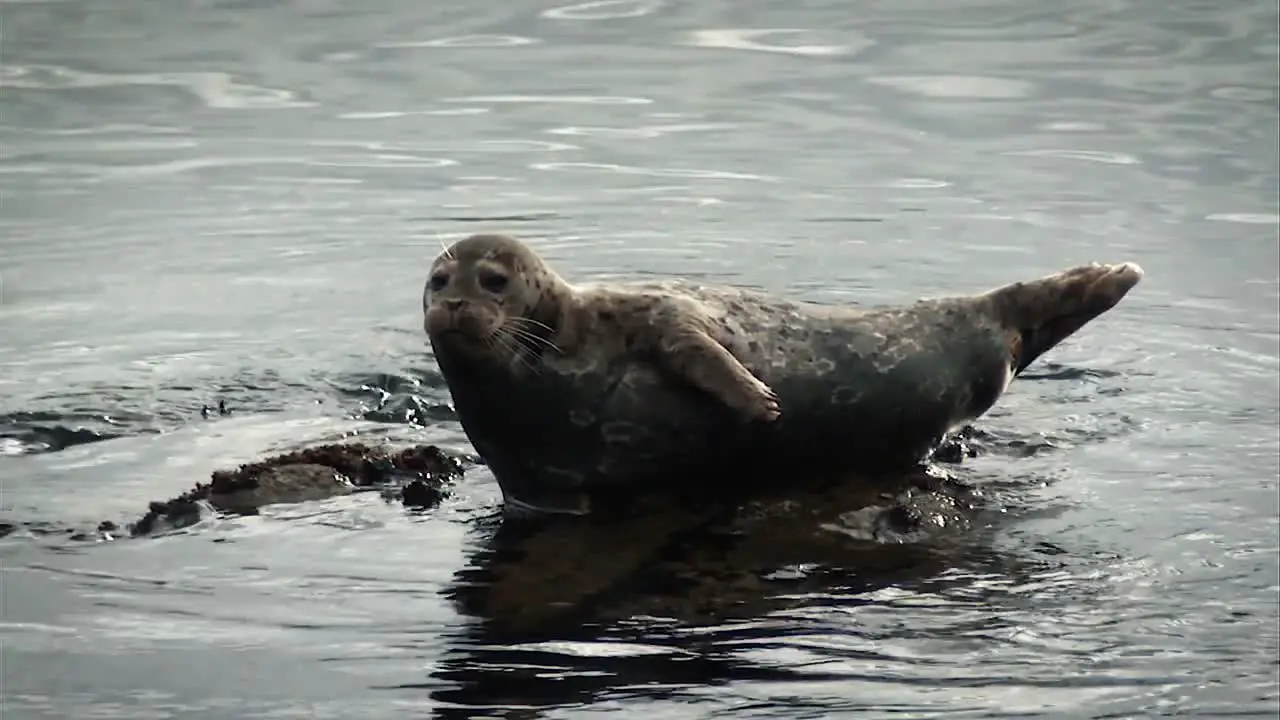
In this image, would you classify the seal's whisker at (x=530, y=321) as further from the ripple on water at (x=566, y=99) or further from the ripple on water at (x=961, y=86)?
the ripple on water at (x=961, y=86)

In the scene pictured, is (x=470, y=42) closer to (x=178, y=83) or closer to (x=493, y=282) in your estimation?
(x=178, y=83)

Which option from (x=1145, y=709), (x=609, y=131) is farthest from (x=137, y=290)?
(x=1145, y=709)

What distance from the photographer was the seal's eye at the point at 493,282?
7008 mm

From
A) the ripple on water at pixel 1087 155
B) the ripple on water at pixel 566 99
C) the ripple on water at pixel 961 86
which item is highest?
the ripple on water at pixel 961 86

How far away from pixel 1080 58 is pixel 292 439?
1211 centimetres

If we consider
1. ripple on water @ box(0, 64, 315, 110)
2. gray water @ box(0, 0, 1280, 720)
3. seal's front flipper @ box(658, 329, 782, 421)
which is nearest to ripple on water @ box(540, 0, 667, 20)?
gray water @ box(0, 0, 1280, 720)

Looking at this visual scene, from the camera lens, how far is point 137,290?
1068 centimetres

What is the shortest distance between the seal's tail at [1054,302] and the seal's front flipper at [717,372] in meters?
1.24

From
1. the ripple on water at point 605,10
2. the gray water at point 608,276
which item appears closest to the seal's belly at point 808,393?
the gray water at point 608,276

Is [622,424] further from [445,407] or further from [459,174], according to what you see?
[459,174]

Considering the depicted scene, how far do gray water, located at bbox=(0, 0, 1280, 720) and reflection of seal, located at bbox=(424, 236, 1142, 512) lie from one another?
1.01 feet

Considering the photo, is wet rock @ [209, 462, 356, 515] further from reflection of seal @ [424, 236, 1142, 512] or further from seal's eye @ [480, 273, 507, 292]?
seal's eye @ [480, 273, 507, 292]

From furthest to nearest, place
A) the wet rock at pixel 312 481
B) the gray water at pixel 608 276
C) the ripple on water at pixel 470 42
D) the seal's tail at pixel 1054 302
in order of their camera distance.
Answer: the ripple on water at pixel 470 42
the seal's tail at pixel 1054 302
the wet rock at pixel 312 481
the gray water at pixel 608 276

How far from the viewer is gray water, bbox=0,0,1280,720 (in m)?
5.91
